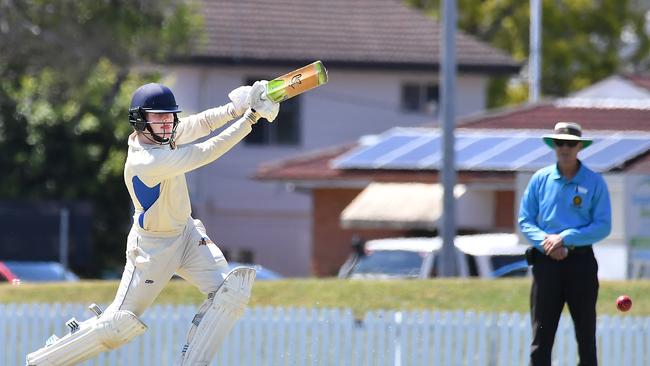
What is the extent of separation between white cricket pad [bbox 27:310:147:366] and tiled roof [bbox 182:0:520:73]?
2408cm

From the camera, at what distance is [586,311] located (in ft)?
29.9

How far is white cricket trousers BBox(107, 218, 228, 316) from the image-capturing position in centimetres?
834

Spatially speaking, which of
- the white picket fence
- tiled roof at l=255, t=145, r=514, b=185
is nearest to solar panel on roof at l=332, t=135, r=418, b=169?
tiled roof at l=255, t=145, r=514, b=185

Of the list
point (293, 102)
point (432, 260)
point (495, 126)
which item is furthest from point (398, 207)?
point (293, 102)

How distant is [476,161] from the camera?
23234mm

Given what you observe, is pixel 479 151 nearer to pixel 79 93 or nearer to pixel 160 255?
pixel 79 93

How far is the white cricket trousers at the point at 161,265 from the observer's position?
834 centimetres

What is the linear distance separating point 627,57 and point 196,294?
2951 cm

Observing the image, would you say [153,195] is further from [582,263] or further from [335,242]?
[335,242]

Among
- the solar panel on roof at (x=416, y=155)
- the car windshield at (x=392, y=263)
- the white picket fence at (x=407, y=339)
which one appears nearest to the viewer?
the white picket fence at (x=407, y=339)

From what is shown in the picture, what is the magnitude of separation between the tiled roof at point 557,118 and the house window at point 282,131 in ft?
26.6

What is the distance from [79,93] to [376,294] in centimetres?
1415

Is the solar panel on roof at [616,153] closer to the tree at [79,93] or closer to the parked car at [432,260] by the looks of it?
the parked car at [432,260]

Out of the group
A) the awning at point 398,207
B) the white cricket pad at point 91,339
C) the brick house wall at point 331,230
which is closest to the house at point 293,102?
the brick house wall at point 331,230
